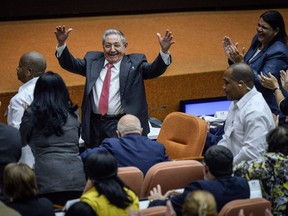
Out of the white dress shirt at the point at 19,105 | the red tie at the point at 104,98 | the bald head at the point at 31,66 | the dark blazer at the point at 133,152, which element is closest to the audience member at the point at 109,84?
the red tie at the point at 104,98

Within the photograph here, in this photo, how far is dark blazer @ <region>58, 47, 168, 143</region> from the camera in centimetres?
565

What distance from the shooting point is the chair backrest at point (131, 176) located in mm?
4309

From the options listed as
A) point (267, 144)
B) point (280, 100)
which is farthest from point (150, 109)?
point (267, 144)

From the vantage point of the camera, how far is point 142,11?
10047mm

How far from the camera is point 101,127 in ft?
18.8

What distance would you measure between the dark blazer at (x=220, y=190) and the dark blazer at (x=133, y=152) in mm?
707

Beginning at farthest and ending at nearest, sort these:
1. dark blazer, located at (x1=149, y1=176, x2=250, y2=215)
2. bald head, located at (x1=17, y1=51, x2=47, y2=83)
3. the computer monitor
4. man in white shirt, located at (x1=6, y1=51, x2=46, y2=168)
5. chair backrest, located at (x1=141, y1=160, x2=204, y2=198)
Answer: the computer monitor
bald head, located at (x1=17, y1=51, x2=47, y2=83)
man in white shirt, located at (x1=6, y1=51, x2=46, y2=168)
chair backrest, located at (x1=141, y1=160, x2=204, y2=198)
dark blazer, located at (x1=149, y1=176, x2=250, y2=215)

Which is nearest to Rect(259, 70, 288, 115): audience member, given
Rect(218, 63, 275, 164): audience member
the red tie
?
Rect(218, 63, 275, 164): audience member

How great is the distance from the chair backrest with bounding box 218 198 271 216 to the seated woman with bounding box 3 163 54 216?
3.09ft

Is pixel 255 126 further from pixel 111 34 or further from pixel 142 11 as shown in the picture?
pixel 142 11

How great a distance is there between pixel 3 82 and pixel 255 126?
3.03 m

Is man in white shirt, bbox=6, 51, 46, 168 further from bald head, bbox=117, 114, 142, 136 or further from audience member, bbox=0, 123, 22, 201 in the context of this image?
bald head, bbox=117, 114, 142, 136

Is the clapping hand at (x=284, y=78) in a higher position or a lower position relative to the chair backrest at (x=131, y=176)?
higher

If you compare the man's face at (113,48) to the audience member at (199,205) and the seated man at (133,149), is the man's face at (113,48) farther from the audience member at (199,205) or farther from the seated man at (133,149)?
the audience member at (199,205)
